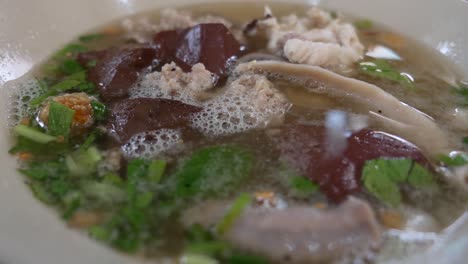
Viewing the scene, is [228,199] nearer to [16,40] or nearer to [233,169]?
[233,169]

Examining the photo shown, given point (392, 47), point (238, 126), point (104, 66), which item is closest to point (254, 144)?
point (238, 126)

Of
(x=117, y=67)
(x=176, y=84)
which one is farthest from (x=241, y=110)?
(x=117, y=67)

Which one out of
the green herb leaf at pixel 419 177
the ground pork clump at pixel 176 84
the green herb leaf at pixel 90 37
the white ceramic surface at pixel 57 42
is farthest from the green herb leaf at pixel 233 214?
the green herb leaf at pixel 90 37

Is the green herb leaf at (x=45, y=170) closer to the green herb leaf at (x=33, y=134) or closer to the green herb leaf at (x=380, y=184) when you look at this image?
the green herb leaf at (x=33, y=134)

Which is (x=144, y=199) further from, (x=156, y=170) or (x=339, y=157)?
(x=339, y=157)

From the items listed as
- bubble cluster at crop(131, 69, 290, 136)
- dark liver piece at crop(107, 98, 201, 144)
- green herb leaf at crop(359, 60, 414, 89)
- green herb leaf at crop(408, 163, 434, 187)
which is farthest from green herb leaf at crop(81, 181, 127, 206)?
green herb leaf at crop(359, 60, 414, 89)

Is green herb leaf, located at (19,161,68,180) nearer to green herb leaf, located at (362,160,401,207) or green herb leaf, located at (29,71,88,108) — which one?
green herb leaf, located at (29,71,88,108)
